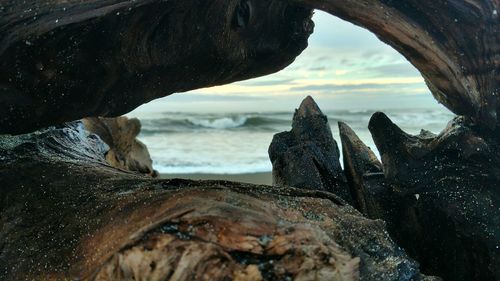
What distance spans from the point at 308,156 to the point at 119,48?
1.11 metres

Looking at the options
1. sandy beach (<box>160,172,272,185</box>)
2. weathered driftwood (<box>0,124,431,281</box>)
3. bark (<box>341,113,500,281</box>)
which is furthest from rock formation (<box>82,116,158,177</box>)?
bark (<box>341,113,500,281</box>)

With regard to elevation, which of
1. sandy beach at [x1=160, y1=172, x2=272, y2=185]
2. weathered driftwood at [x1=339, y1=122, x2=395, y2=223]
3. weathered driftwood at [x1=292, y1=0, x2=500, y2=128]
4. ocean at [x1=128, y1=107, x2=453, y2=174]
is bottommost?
sandy beach at [x1=160, y1=172, x2=272, y2=185]

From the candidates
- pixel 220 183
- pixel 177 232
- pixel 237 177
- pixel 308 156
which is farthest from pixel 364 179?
pixel 237 177

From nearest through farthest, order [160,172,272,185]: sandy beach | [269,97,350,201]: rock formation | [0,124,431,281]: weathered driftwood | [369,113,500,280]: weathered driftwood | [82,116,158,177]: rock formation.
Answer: [0,124,431,281]: weathered driftwood
[369,113,500,280]: weathered driftwood
[269,97,350,201]: rock formation
[82,116,158,177]: rock formation
[160,172,272,185]: sandy beach

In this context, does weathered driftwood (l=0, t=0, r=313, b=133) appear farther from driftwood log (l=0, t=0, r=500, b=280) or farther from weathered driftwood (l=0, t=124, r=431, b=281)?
weathered driftwood (l=0, t=124, r=431, b=281)

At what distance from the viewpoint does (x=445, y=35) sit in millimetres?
1975

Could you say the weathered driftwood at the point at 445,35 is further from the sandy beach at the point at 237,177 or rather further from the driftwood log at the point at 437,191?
the sandy beach at the point at 237,177

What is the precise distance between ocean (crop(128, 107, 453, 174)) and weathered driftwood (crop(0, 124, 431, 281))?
6.94 metres

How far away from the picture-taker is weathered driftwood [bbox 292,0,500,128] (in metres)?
1.92

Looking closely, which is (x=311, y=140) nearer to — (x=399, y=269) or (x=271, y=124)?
(x=399, y=269)

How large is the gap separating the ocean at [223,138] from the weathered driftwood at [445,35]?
6909mm

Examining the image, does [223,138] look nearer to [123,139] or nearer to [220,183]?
[123,139]

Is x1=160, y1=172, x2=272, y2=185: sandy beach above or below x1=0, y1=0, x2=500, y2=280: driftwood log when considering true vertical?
below

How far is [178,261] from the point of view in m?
1.22
